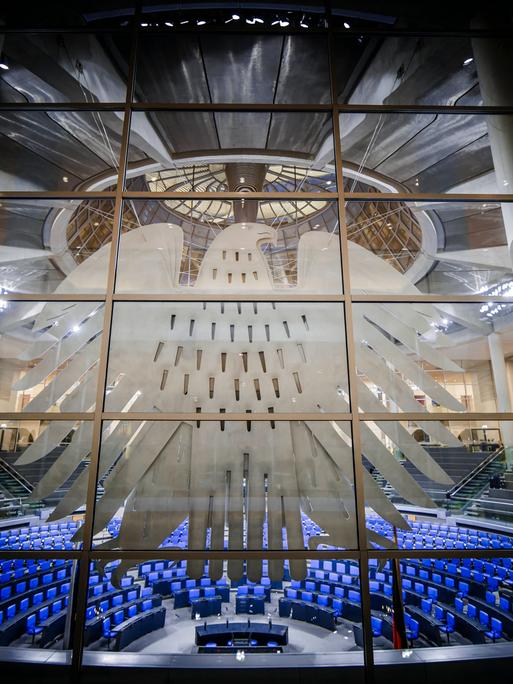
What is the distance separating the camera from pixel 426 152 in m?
6.14

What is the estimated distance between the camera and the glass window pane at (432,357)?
4590 mm

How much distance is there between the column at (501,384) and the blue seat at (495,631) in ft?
23.7

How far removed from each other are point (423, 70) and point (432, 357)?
4.38 metres

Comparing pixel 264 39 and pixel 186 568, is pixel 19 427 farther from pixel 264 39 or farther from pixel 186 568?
pixel 264 39

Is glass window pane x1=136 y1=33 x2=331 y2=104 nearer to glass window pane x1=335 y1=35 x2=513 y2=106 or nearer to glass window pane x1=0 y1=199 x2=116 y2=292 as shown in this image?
glass window pane x1=335 y1=35 x2=513 y2=106

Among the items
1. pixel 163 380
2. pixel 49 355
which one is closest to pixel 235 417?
pixel 163 380

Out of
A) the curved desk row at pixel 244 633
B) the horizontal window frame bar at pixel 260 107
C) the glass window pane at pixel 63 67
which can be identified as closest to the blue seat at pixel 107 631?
the curved desk row at pixel 244 633

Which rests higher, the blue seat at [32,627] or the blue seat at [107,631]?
the blue seat at [107,631]

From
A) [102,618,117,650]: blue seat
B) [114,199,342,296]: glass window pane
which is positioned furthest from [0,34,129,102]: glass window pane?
[102,618,117,650]: blue seat

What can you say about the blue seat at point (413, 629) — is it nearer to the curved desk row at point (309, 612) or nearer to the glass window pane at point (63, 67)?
the curved desk row at point (309, 612)

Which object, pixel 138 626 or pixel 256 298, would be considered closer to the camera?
pixel 256 298

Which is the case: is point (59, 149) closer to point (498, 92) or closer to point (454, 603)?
point (498, 92)

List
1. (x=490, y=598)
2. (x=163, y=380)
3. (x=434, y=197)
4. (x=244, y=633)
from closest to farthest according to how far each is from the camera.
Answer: (x=163, y=380) → (x=434, y=197) → (x=244, y=633) → (x=490, y=598)

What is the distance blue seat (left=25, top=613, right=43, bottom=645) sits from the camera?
28.7 feet
